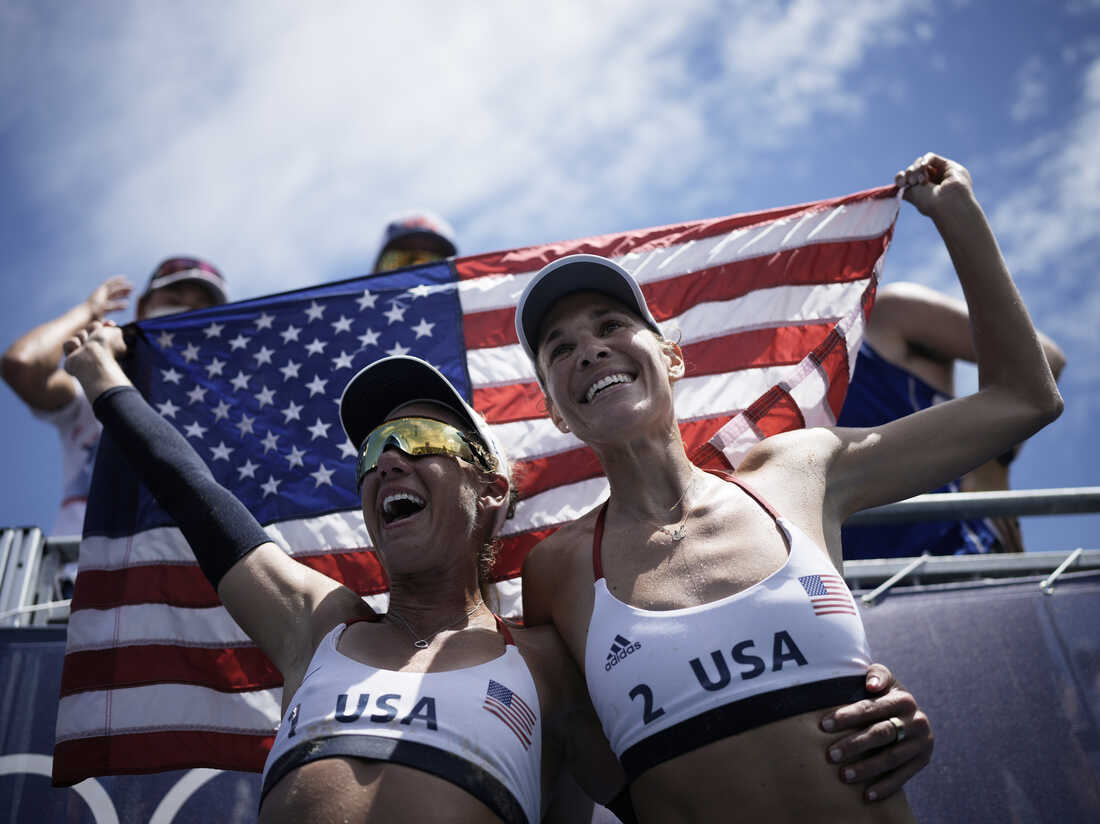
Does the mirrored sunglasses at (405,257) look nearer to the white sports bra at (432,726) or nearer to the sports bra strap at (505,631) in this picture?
the sports bra strap at (505,631)

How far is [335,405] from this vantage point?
13.6 feet

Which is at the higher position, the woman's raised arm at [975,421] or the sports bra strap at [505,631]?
the woman's raised arm at [975,421]

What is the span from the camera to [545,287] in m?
3.13

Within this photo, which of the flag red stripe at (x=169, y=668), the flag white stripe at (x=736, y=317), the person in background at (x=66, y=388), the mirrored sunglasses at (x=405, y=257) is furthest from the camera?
the mirrored sunglasses at (x=405, y=257)

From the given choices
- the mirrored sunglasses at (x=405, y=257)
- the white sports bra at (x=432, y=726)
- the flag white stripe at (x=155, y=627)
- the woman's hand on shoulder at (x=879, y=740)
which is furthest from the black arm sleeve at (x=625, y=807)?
the mirrored sunglasses at (x=405, y=257)

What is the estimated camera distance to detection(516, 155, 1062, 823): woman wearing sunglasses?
2061 millimetres

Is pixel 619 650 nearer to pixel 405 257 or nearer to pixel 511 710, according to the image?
pixel 511 710

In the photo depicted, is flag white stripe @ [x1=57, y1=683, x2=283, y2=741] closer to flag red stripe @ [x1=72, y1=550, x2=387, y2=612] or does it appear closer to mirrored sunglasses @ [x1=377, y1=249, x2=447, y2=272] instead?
flag red stripe @ [x1=72, y1=550, x2=387, y2=612]

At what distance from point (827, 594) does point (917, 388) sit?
389 centimetres

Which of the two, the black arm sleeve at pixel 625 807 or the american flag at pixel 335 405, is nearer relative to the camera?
the black arm sleeve at pixel 625 807

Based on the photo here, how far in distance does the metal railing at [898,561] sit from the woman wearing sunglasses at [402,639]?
1.02 meters

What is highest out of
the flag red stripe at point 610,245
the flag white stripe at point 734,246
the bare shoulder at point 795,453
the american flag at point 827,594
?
the flag red stripe at point 610,245

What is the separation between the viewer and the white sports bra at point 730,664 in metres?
2.09

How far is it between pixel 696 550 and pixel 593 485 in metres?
1.41
